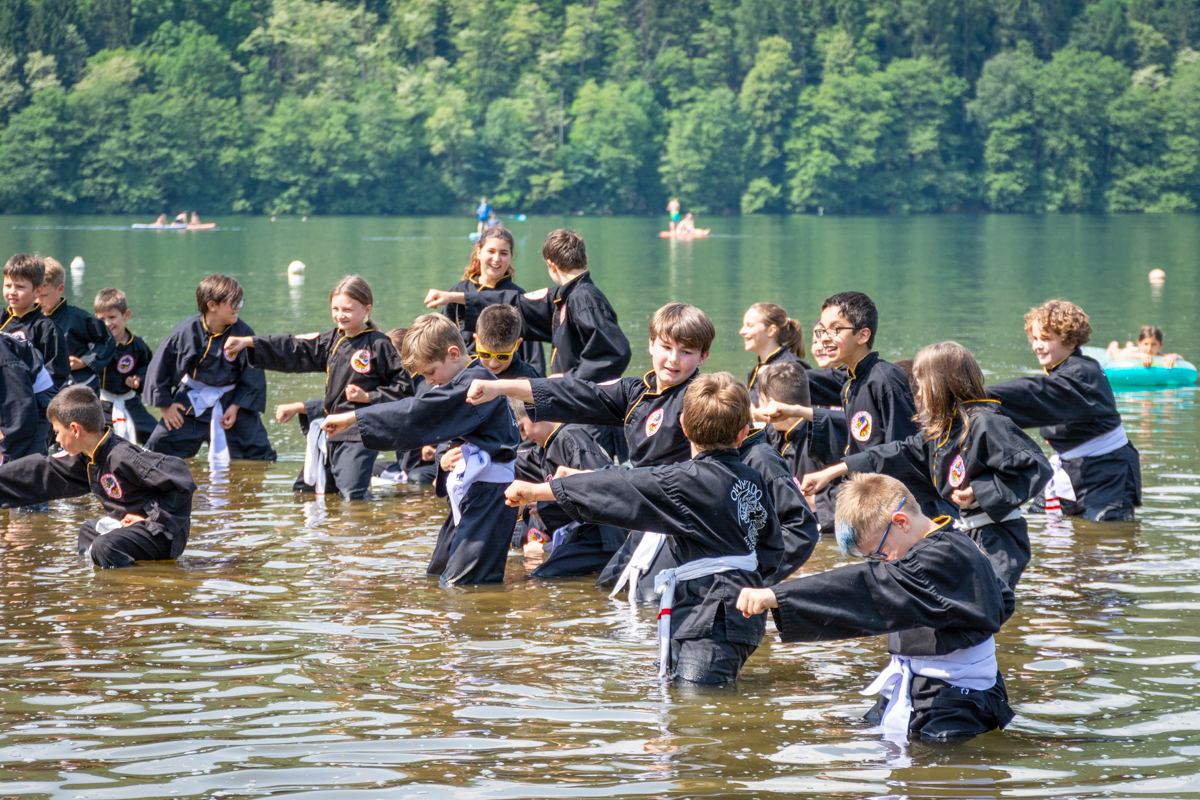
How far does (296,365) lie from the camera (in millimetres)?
10750

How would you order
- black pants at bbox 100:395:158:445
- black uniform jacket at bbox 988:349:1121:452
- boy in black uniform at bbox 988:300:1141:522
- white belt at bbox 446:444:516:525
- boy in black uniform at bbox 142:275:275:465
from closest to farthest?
white belt at bbox 446:444:516:525
black uniform jacket at bbox 988:349:1121:452
boy in black uniform at bbox 988:300:1141:522
boy in black uniform at bbox 142:275:275:465
black pants at bbox 100:395:158:445

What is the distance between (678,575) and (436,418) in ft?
6.86

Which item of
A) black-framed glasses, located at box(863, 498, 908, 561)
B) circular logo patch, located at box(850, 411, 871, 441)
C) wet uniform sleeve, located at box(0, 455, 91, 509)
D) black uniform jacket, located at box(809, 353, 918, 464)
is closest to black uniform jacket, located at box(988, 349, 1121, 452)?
black uniform jacket, located at box(809, 353, 918, 464)

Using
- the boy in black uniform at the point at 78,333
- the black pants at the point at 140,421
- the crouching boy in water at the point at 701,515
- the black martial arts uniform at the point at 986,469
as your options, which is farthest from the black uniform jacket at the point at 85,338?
the black martial arts uniform at the point at 986,469

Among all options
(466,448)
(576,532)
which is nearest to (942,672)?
(466,448)

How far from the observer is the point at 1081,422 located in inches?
358

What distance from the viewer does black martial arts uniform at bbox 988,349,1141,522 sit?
839cm

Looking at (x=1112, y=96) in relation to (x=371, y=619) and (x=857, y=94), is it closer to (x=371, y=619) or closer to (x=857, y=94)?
(x=857, y=94)

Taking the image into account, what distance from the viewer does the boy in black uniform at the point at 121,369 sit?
11.9 meters

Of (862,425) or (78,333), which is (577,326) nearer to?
(862,425)

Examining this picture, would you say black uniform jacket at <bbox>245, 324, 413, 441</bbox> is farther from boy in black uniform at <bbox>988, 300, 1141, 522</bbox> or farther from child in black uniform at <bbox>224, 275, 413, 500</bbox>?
boy in black uniform at <bbox>988, 300, 1141, 522</bbox>

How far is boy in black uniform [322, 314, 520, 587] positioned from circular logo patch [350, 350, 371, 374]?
2560 mm

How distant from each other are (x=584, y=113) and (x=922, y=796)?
9759 centimetres

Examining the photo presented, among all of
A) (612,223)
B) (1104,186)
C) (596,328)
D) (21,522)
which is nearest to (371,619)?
(596,328)
